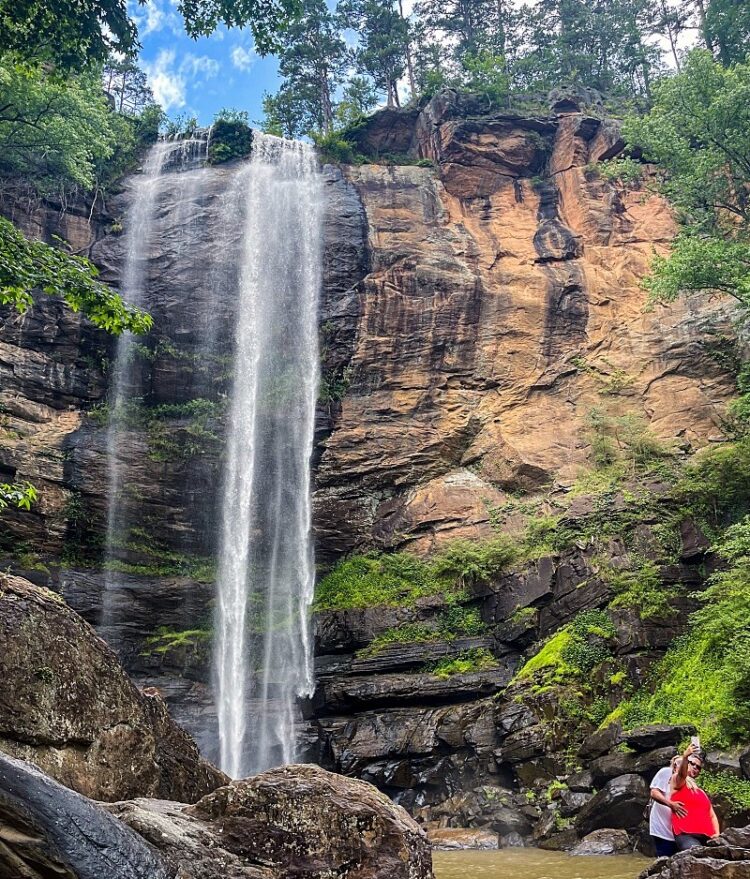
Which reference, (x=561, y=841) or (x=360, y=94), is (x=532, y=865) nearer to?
(x=561, y=841)

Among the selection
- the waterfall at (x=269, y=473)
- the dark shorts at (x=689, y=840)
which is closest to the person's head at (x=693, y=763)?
the dark shorts at (x=689, y=840)

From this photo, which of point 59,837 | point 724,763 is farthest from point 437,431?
point 59,837

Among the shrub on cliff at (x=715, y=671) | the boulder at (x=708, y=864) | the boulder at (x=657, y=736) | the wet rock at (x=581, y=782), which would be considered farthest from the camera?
the wet rock at (x=581, y=782)

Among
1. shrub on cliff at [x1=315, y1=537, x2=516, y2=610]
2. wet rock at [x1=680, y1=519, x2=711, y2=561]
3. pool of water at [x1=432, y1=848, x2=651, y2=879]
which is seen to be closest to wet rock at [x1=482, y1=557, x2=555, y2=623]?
shrub on cliff at [x1=315, y1=537, x2=516, y2=610]

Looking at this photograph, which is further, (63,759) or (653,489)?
(653,489)

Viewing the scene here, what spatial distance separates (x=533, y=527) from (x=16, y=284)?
1449cm

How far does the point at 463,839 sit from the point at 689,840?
7380 mm

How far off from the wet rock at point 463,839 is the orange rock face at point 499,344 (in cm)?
828

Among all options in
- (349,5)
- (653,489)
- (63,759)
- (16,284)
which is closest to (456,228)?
(653,489)

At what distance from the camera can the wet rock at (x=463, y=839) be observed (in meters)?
11.8

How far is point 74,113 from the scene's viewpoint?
2367 centimetres

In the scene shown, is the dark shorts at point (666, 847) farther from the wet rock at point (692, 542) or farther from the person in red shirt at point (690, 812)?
the wet rock at point (692, 542)

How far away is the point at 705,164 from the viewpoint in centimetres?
1794

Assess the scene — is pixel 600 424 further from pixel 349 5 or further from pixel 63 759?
pixel 349 5
